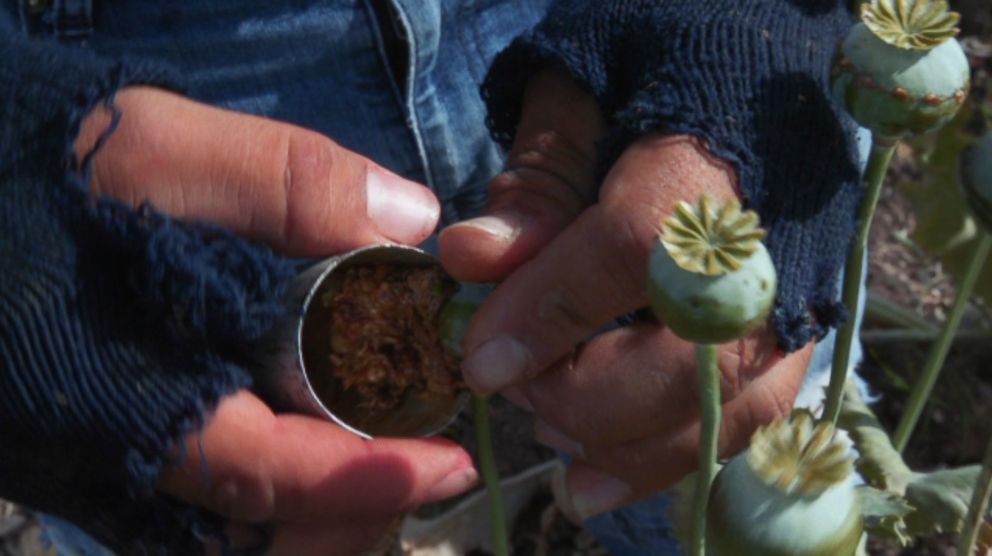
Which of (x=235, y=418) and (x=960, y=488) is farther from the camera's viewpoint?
(x=960, y=488)

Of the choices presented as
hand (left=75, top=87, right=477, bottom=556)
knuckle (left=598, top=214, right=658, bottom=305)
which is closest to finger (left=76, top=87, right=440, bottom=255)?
hand (left=75, top=87, right=477, bottom=556)

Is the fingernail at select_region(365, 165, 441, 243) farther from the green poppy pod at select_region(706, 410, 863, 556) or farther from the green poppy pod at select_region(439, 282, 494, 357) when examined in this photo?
the green poppy pod at select_region(706, 410, 863, 556)

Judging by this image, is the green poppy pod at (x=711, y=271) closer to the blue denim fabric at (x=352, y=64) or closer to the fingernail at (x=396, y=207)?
the fingernail at (x=396, y=207)

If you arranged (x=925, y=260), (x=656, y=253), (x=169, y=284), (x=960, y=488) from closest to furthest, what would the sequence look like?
(x=656, y=253) < (x=169, y=284) < (x=960, y=488) < (x=925, y=260)

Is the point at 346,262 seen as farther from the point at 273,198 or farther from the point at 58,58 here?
the point at 58,58

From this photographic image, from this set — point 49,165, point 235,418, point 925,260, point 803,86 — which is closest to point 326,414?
point 235,418

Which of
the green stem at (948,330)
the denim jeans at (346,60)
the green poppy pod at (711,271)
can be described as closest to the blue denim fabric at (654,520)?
the green stem at (948,330)
